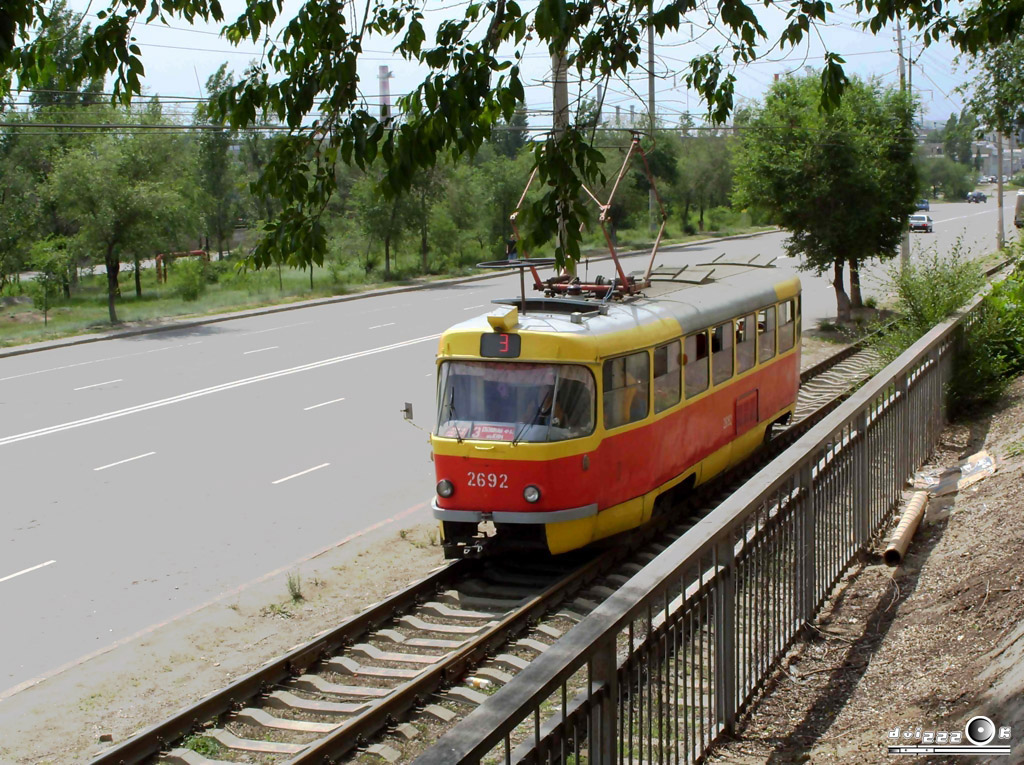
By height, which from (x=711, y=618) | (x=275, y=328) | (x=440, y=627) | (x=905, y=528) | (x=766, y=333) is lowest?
(x=440, y=627)

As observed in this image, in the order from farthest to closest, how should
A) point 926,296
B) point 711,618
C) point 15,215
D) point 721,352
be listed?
point 15,215, point 926,296, point 721,352, point 711,618

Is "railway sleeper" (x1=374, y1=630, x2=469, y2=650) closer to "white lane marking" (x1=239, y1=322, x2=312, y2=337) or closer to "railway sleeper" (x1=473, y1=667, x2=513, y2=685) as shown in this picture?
"railway sleeper" (x1=473, y1=667, x2=513, y2=685)

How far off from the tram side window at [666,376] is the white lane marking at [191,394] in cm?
1239

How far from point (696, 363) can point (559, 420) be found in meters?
2.51

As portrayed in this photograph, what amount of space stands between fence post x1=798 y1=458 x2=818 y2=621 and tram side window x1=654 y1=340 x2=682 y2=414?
15.9 ft

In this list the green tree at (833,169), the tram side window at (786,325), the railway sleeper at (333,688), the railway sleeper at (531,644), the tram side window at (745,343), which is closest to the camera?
the railway sleeper at (333,688)

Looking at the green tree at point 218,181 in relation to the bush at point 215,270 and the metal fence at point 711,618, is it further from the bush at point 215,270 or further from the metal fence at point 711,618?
the metal fence at point 711,618

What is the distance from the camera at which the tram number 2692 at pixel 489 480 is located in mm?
9766

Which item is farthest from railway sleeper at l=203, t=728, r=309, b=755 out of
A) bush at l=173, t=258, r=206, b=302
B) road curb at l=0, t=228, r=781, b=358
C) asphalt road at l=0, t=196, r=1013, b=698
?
bush at l=173, t=258, r=206, b=302

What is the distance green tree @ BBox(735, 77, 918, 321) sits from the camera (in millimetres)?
26703

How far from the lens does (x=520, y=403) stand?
9.96 meters

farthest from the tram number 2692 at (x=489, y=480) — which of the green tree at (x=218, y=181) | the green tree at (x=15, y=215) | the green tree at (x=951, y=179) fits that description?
the green tree at (x=951, y=179)

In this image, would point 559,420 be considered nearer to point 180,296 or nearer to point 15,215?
point 180,296

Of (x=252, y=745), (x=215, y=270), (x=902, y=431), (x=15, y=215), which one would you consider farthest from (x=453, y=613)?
(x=215, y=270)
